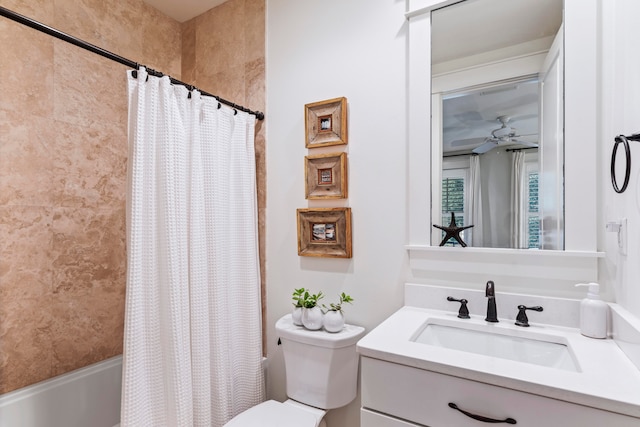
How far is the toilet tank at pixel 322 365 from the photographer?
1444 millimetres

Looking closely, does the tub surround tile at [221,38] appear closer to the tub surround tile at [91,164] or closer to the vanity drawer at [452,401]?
the tub surround tile at [91,164]

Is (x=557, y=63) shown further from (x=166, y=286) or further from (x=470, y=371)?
(x=166, y=286)

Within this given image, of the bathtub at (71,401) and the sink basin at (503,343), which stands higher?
the sink basin at (503,343)

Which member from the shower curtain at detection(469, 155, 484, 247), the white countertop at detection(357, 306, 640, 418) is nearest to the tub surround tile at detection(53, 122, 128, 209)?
the white countertop at detection(357, 306, 640, 418)

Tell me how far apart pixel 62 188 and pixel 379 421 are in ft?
5.96

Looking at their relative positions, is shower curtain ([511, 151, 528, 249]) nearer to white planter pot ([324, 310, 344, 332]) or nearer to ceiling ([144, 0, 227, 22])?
white planter pot ([324, 310, 344, 332])

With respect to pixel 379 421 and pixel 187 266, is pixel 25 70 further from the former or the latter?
pixel 379 421

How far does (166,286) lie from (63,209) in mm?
837

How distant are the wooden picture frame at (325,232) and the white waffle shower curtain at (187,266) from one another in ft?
0.93

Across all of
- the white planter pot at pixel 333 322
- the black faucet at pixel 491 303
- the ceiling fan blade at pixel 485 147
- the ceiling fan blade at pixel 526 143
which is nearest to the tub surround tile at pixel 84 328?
the white planter pot at pixel 333 322

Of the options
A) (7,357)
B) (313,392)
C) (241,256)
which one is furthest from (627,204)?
(7,357)

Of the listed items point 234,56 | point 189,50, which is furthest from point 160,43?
A: point 234,56

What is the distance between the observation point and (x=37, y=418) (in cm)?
151

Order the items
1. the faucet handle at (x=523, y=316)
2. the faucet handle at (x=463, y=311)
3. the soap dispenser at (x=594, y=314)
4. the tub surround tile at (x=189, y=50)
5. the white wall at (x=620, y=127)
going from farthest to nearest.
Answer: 1. the tub surround tile at (x=189, y=50)
2. the faucet handle at (x=463, y=311)
3. the faucet handle at (x=523, y=316)
4. the soap dispenser at (x=594, y=314)
5. the white wall at (x=620, y=127)
